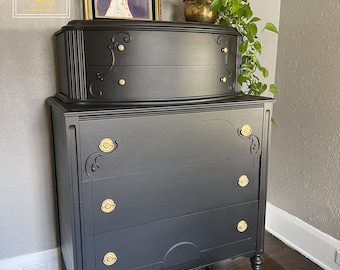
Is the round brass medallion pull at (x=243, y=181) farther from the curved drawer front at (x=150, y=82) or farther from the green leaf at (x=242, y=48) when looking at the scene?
the green leaf at (x=242, y=48)

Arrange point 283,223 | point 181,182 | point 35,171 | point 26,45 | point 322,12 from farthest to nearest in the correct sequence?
1. point 283,223
2. point 322,12
3. point 35,171
4. point 26,45
5. point 181,182

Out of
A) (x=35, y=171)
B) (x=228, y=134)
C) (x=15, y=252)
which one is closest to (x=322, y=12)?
(x=228, y=134)

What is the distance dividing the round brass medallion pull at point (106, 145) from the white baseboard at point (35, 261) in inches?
35.0

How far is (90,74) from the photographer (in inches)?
52.4

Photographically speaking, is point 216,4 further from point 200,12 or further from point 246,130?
point 246,130

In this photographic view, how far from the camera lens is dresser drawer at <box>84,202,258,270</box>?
1364 mm

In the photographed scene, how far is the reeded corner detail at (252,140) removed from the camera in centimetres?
154

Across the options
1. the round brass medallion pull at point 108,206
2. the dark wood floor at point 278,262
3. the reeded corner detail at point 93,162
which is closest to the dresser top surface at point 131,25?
the reeded corner detail at point 93,162

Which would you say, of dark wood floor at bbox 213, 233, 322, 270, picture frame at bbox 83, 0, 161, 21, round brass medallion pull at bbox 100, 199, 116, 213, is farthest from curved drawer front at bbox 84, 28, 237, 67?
dark wood floor at bbox 213, 233, 322, 270

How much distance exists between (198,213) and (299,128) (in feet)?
3.24

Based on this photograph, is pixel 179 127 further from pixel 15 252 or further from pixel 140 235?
pixel 15 252

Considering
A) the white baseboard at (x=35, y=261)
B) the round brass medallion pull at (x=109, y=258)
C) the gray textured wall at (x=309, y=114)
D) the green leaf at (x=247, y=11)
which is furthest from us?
the gray textured wall at (x=309, y=114)

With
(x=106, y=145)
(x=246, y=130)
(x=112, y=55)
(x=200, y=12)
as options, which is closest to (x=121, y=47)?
(x=112, y=55)

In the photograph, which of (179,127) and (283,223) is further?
(283,223)
